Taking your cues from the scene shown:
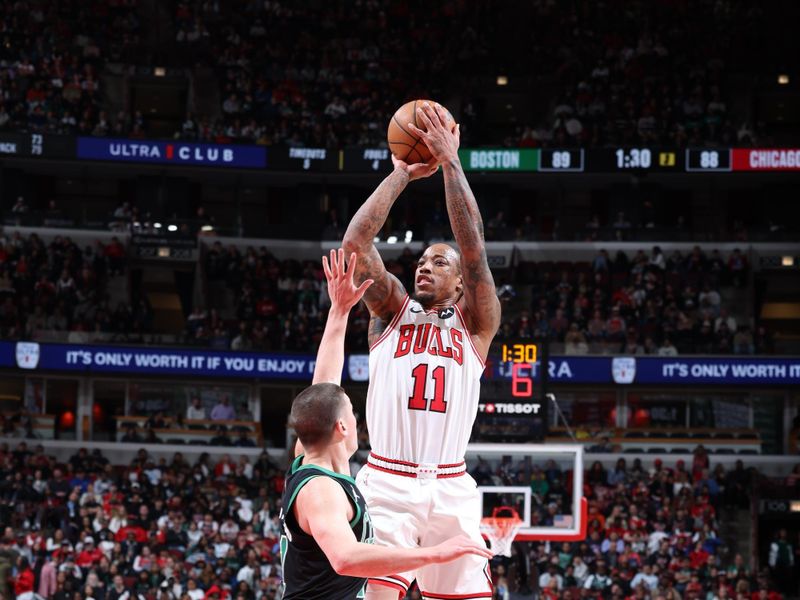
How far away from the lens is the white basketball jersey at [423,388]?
7.27 metres

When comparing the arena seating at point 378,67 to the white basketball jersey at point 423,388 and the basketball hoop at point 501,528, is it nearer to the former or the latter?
the basketball hoop at point 501,528

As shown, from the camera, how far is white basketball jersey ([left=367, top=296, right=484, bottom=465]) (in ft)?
23.9

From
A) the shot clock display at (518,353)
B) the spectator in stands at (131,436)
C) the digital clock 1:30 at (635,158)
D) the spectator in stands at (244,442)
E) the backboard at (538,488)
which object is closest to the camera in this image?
the shot clock display at (518,353)

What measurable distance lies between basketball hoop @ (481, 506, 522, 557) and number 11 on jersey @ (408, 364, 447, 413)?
7.19 m

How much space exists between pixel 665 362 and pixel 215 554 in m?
13.2

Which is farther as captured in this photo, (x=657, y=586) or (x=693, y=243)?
(x=693, y=243)

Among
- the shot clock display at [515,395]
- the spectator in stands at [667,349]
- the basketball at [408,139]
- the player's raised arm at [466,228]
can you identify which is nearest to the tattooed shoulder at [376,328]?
the player's raised arm at [466,228]

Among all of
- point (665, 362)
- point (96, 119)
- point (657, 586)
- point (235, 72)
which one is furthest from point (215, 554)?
point (235, 72)

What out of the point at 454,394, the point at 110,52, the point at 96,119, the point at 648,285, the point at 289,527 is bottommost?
the point at 289,527

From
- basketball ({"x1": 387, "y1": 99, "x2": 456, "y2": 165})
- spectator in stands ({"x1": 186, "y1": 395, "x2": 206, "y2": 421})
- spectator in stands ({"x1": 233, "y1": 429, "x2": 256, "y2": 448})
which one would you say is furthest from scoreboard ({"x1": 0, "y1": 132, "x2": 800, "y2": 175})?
basketball ({"x1": 387, "y1": 99, "x2": 456, "y2": 165})

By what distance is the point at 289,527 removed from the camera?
5.57m

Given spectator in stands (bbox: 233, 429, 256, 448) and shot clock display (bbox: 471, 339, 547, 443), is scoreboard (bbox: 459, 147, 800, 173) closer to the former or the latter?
spectator in stands (bbox: 233, 429, 256, 448)

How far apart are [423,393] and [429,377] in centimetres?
10

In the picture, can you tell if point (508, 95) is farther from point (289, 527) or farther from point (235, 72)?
point (289, 527)
